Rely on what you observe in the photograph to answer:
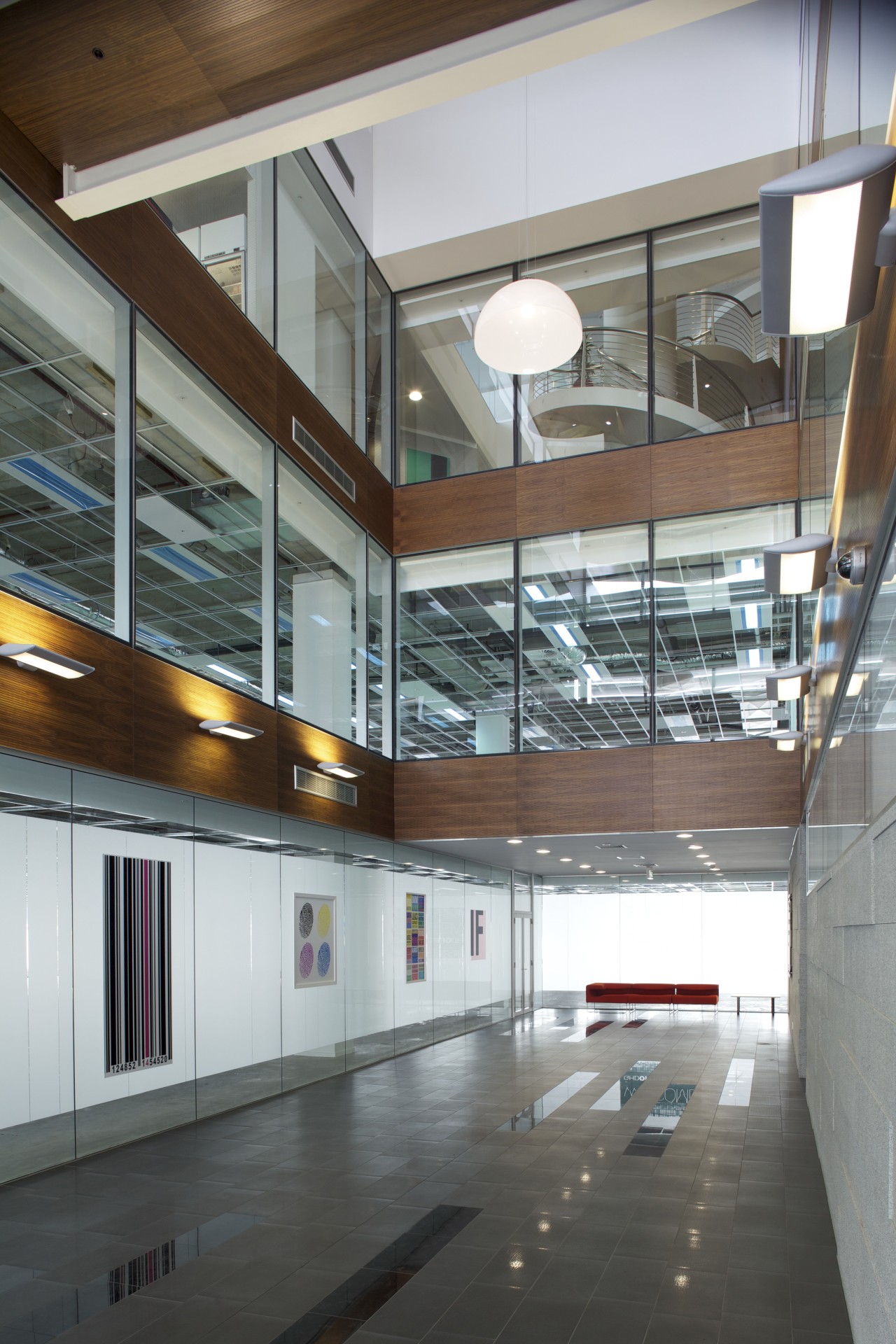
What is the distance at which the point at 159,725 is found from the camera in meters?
8.57

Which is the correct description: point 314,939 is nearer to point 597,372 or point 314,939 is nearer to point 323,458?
point 323,458

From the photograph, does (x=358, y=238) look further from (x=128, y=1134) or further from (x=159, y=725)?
(x=128, y=1134)

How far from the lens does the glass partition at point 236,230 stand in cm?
994

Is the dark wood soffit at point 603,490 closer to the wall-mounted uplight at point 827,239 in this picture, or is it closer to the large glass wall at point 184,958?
the large glass wall at point 184,958

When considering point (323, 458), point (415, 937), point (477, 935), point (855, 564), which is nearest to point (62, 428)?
point (323, 458)

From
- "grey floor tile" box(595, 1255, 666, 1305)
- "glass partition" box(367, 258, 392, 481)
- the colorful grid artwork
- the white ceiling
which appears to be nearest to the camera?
"grey floor tile" box(595, 1255, 666, 1305)

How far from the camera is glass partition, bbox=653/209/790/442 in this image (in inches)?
526

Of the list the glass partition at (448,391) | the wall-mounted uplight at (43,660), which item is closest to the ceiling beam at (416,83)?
the wall-mounted uplight at (43,660)

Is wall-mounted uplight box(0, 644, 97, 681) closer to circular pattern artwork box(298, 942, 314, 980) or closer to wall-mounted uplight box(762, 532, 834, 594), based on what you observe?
wall-mounted uplight box(762, 532, 834, 594)

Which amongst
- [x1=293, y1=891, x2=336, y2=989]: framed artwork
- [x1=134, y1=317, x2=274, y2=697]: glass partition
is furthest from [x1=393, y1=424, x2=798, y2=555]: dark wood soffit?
[x1=293, y1=891, x2=336, y2=989]: framed artwork

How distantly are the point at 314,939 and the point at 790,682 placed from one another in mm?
7287

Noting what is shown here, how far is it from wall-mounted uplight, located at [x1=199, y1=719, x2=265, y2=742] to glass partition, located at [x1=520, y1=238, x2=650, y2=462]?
6571mm

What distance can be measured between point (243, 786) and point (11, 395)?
4.26 metres

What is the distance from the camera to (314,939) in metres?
12.4
